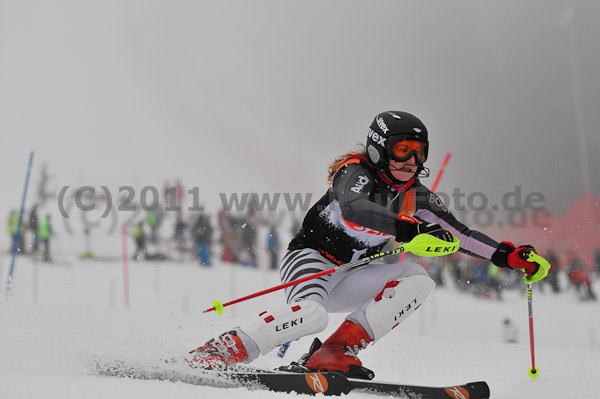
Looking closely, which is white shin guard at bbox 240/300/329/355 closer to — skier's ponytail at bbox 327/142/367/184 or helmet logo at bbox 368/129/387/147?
skier's ponytail at bbox 327/142/367/184

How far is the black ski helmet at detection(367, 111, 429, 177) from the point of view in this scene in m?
3.16

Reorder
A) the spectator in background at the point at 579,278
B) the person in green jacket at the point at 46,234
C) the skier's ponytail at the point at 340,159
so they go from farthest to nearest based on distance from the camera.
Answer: the spectator in background at the point at 579,278
the person in green jacket at the point at 46,234
the skier's ponytail at the point at 340,159

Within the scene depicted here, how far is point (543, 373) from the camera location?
383cm

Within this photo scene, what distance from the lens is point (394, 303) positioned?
3113mm

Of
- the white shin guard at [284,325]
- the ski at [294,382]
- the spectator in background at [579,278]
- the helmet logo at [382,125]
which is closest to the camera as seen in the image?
the ski at [294,382]

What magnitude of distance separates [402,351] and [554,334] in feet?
32.2

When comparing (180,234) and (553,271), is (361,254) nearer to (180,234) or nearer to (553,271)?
(180,234)

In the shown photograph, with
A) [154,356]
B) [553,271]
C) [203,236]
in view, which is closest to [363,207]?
[154,356]

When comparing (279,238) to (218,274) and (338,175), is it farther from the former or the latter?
(338,175)

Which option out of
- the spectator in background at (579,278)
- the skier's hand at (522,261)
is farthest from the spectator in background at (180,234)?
the skier's hand at (522,261)

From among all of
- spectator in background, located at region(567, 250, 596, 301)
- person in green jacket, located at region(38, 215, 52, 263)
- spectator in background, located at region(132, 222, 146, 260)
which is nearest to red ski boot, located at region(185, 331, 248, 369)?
person in green jacket, located at region(38, 215, 52, 263)

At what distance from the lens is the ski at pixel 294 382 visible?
269 cm

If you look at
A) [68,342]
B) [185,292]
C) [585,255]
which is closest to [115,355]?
[68,342]

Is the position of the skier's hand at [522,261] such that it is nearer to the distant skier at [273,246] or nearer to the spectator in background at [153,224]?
the distant skier at [273,246]
